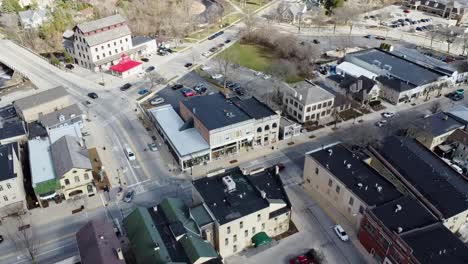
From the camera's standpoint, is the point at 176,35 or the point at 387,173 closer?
the point at 387,173

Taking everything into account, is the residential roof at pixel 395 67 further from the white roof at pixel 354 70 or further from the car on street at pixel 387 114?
the car on street at pixel 387 114

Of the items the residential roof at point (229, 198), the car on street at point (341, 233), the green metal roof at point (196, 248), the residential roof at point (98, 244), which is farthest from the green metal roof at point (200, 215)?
the car on street at point (341, 233)

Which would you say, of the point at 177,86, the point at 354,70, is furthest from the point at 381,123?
the point at 177,86

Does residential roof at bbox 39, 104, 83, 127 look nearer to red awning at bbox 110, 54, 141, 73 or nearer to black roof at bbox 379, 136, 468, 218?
red awning at bbox 110, 54, 141, 73

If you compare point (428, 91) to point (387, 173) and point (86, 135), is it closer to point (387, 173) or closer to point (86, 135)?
point (387, 173)

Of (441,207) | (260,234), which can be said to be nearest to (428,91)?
(441,207)

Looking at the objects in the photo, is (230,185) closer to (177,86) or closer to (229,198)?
(229,198)
